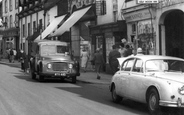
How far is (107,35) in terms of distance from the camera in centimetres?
2641

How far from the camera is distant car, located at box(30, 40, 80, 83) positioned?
19.3 metres

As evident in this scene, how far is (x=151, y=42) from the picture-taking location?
20797 mm

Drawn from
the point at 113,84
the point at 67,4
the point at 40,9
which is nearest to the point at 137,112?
the point at 113,84

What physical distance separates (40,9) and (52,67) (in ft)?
81.9

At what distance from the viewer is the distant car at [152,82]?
9.25 meters

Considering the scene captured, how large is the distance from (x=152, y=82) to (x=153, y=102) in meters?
0.49

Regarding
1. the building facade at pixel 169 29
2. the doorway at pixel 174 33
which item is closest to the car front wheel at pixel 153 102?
the building facade at pixel 169 29

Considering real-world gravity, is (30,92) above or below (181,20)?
below

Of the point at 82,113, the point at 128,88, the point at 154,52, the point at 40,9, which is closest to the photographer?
the point at 82,113

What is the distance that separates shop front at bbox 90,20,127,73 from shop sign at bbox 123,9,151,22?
948mm

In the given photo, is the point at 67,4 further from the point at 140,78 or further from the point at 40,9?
the point at 140,78

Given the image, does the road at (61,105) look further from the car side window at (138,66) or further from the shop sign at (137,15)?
the shop sign at (137,15)

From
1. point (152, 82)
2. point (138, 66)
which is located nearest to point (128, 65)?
point (138, 66)

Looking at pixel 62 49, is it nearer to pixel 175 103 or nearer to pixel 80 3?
pixel 80 3
